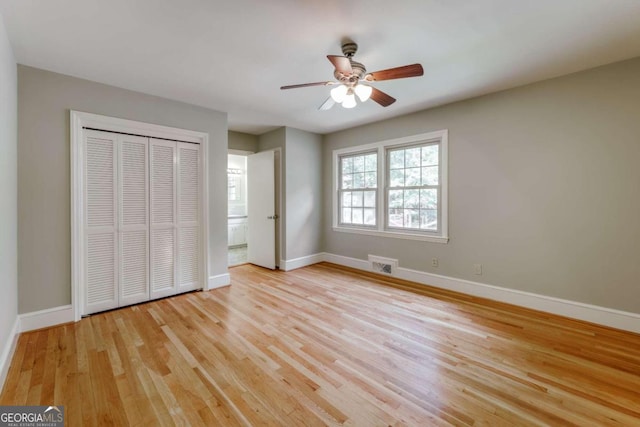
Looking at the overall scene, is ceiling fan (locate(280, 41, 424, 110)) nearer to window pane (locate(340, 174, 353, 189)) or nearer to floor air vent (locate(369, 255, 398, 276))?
window pane (locate(340, 174, 353, 189))

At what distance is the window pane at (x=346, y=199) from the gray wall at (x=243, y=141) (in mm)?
1985

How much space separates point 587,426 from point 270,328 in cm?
231

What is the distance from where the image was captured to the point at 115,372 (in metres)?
2.02

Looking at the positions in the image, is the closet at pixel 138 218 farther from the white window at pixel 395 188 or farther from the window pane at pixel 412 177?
the window pane at pixel 412 177

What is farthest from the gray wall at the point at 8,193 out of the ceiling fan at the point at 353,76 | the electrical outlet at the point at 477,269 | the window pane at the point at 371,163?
the electrical outlet at the point at 477,269

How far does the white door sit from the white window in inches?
48.1

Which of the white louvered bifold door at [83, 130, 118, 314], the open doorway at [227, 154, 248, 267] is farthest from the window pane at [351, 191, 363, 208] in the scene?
the white louvered bifold door at [83, 130, 118, 314]

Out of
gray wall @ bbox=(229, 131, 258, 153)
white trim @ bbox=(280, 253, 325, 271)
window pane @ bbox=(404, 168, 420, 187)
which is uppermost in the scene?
gray wall @ bbox=(229, 131, 258, 153)

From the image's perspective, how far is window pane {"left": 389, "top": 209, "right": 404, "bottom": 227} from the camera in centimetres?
441

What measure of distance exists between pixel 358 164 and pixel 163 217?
3244 millimetres

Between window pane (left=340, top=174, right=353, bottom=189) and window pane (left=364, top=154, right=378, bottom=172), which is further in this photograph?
window pane (left=340, top=174, right=353, bottom=189)

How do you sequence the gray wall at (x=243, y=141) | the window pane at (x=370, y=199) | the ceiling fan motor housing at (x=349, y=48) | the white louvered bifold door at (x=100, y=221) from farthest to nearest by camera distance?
the gray wall at (x=243, y=141), the window pane at (x=370, y=199), the white louvered bifold door at (x=100, y=221), the ceiling fan motor housing at (x=349, y=48)

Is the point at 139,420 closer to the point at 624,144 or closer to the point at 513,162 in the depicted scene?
the point at 513,162

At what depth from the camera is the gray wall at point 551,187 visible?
2.63 metres
